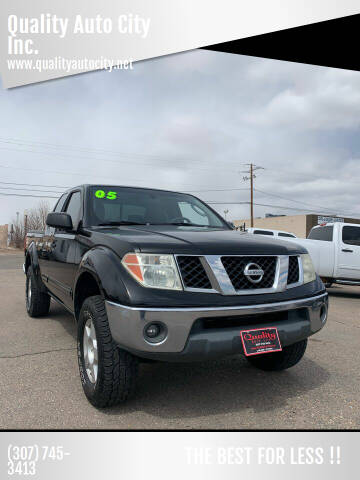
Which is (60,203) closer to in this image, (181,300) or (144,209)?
(144,209)

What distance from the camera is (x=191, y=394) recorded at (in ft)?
9.48

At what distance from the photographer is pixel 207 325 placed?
236 cm

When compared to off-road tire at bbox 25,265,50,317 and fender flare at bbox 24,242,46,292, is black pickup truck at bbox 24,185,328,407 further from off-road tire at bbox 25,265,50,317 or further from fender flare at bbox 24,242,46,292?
off-road tire at bbox 25,265,50,317

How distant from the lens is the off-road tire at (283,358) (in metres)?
3.18

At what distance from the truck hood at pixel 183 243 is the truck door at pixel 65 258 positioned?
0.58 meters

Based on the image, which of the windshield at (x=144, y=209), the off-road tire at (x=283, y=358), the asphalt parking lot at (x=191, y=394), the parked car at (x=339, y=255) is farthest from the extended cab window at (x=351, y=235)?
the off-road tire at (x=283, y=358)

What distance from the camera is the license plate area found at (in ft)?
7.75

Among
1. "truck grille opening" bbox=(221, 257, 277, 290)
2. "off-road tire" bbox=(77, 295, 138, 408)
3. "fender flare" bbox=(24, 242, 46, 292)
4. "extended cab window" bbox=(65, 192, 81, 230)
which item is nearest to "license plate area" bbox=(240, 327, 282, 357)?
"truck grille opening" bbox=(221, 257, 277, 290)

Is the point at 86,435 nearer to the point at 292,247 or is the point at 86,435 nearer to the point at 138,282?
the point at 138,282

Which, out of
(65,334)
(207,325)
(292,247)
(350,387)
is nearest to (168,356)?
(207,325)

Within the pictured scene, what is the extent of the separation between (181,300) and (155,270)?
0.82ft

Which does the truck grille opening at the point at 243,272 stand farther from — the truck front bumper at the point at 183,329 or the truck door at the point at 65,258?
the truck door at the point at 65,258

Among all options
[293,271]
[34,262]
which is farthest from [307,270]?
[34,262]

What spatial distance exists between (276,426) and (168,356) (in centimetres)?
88
